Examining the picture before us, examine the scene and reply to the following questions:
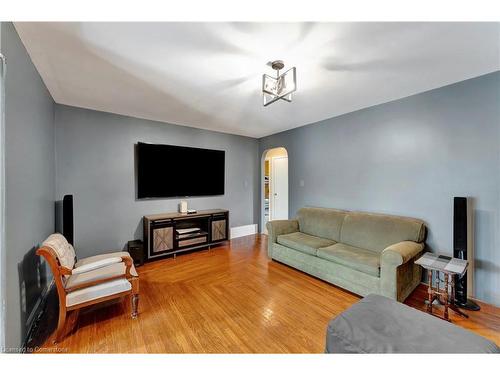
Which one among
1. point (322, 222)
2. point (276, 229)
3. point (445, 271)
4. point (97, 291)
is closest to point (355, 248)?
point (322, 222)

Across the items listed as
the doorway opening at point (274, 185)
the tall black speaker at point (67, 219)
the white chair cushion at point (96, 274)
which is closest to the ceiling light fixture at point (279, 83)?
the white chair cushion at point (96, 274)

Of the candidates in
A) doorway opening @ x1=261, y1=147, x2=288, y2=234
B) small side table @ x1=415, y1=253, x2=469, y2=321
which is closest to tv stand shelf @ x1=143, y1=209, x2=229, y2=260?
doorway opening @ x1=261, y1=147, x2=288, y2=234

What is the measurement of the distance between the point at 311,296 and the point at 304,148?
262 cm

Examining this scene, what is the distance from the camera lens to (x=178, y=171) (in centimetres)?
383

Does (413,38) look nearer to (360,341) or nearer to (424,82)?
(424,82)

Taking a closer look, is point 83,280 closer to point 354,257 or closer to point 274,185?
point 354,257

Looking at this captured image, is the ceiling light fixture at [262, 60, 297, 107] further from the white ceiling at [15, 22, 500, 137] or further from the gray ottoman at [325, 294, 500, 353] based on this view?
the gray ottoman at [325, 294, 500, 353]

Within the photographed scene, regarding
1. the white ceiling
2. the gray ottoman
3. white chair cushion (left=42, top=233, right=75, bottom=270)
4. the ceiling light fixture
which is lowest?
the gray ottoman

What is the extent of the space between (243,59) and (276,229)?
2439mm

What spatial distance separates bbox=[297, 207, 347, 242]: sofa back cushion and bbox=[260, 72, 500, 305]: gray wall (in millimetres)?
270

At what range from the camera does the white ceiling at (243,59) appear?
148 centimetres

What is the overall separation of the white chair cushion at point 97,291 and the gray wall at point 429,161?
123 inches

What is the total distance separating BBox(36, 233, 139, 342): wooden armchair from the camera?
165 centimetres
